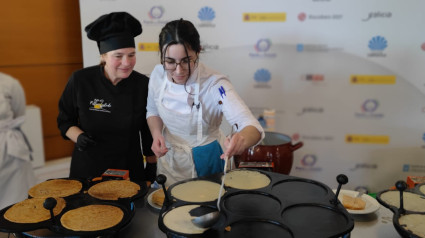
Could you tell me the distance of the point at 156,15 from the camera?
3.12 meters

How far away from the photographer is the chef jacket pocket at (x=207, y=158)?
180 cm

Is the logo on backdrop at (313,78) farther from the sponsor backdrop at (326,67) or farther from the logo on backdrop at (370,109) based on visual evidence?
the logo on backdrop at (370,109)

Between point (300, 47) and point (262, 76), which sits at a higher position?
point (300, 47)

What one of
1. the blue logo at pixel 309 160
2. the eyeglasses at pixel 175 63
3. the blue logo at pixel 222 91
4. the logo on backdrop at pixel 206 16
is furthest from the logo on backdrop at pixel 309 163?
the eyeglasses at pixel 175 63

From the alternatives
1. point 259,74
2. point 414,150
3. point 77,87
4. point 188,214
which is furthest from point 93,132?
point 414,150

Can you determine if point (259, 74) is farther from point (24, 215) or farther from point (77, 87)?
point (24, 215)

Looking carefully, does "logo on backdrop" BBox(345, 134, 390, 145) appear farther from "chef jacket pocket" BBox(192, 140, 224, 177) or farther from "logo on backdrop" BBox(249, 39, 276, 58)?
"chef jacket pocket" BBox(192, 140, 224, 177)

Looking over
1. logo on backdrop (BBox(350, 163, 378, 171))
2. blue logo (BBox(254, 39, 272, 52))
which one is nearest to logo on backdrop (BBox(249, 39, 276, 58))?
blue logo (BBox(254, 39, 272, 52))

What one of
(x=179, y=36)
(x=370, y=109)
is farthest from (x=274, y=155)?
(x=370, y=109)

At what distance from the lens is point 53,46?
3.58 m

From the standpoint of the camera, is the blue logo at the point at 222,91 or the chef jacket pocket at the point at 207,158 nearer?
the blue logo at the point at 222,91

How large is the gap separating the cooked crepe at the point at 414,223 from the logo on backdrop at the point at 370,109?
1.83 meters

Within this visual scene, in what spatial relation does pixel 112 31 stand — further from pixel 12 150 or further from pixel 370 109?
pixel 370 109

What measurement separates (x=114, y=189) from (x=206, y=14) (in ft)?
6.38
